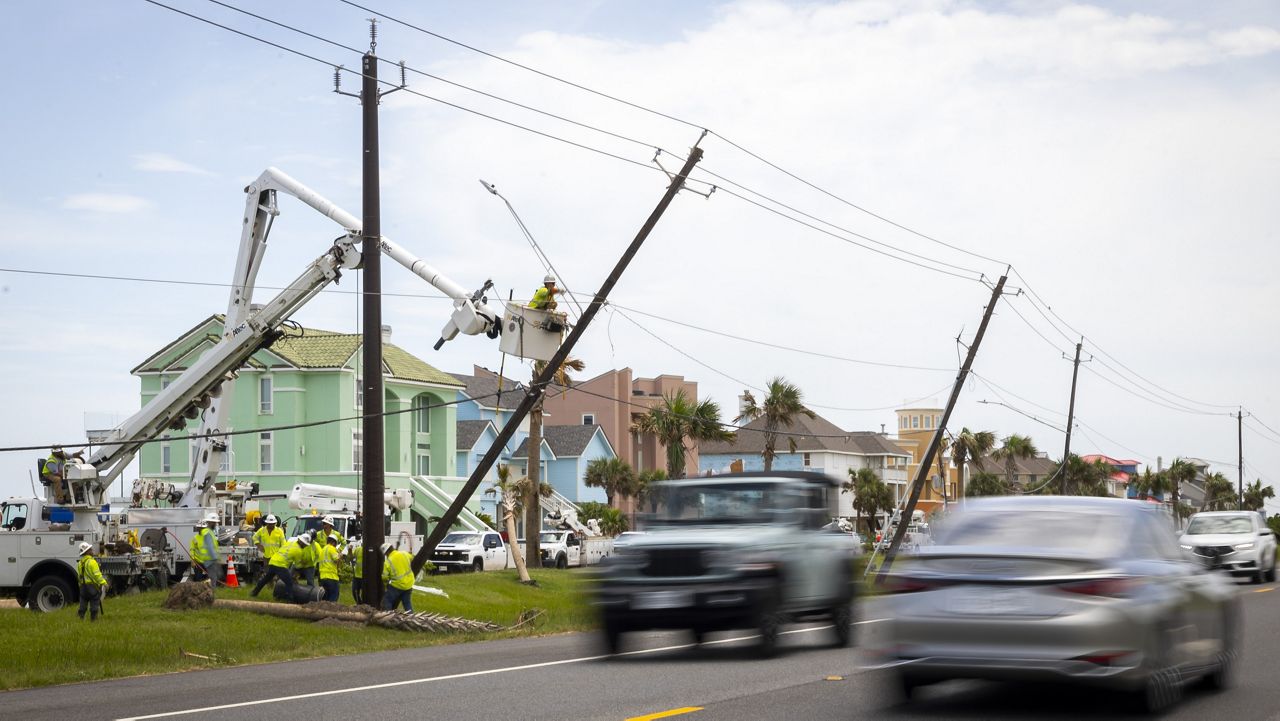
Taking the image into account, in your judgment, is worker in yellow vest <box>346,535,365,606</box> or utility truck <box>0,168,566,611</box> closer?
worker in yellow vest <box>346,535,365,606</box>

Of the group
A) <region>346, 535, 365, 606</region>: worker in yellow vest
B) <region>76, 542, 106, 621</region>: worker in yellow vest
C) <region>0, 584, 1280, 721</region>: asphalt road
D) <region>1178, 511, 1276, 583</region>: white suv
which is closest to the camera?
<region>0, 584, 1280, 721</region>: asphalt road

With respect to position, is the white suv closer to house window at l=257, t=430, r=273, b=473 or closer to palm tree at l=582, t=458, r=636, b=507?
house window at l=257, t=430, r=273, b=473

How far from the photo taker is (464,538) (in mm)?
46812

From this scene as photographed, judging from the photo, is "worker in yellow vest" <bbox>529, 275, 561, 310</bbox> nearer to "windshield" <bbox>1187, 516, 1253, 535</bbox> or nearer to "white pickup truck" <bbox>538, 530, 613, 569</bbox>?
"windshield" <bbox>1187, 516, 1253, 535</bbox>

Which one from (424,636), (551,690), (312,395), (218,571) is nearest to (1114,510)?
(551,690)

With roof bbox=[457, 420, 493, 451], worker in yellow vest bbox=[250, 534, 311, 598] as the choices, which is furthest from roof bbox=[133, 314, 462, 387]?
worker in yellow vest bbox=[250, 534, 311, 598]

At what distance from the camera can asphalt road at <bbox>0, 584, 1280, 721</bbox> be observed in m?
10.3

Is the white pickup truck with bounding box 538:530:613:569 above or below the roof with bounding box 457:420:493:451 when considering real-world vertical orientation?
below

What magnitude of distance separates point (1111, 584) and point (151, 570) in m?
24.0

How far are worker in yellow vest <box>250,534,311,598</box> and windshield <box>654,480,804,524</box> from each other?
1296 centimetres

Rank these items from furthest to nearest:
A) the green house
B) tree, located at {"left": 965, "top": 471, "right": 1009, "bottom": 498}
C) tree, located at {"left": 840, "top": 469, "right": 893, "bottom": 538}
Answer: tree, located at {"left": 965, "top": 471, "right": 1009, "bottom": 498} < tree, located at {"left": 840, "top": 469, "right": 893, "bottom": 538} < the green house

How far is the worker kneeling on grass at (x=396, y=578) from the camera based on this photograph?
2306 cm

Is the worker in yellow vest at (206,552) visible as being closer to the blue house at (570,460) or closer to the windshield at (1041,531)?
the windshield at (1041,531)

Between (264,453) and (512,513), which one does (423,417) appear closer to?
(264,453)
